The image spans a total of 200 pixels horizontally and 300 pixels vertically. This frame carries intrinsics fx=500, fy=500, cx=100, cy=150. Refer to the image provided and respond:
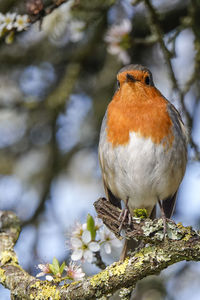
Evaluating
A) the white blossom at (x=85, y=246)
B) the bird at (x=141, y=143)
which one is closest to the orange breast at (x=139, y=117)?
the bird at (x=141, y=143)

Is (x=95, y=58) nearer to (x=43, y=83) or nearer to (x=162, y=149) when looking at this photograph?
(x=43, y=83)

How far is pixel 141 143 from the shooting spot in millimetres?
4176

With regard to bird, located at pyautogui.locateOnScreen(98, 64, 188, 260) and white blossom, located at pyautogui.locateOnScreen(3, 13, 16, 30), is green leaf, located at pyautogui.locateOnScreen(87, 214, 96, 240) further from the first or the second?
white blossom, located at pyautogui.locateOnScreen(3, 13, 16, 30)

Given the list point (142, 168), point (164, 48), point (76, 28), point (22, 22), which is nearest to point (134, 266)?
point (142, 168)

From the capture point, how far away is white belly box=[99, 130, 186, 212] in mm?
4191

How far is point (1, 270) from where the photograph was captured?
351 centimetres

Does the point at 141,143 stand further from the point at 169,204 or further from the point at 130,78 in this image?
the point at 169,204

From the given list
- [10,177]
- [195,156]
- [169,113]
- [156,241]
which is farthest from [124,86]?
[10,177]

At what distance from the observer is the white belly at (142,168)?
4.19 metres

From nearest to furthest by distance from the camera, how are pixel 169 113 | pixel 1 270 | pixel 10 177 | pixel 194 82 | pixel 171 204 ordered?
pixel 1 270 < pixel 169 113 < pixel 171 204 < pixel 194 82 < pixel 10 177

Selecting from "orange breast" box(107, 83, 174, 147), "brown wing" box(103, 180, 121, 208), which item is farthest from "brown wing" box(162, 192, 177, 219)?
"orange breast" box(107, 83, 174, 147)

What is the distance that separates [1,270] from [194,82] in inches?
112

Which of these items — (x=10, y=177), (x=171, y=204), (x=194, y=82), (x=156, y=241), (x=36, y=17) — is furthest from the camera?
(x=10, y=177)

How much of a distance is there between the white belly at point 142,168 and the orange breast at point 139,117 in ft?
0.19
